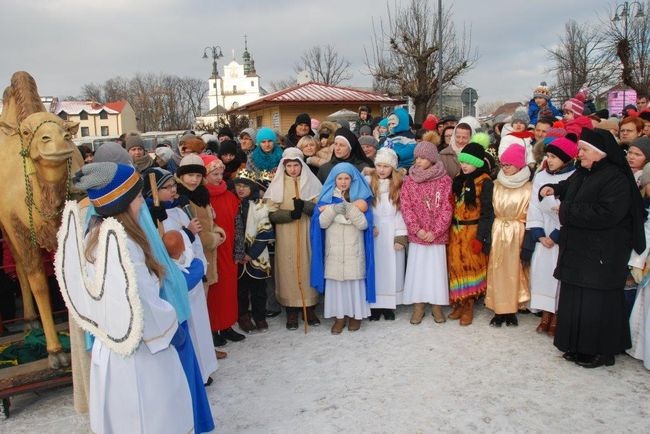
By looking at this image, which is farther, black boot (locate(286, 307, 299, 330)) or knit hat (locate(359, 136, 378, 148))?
knit hat (locate(359, 136, 378, 148))

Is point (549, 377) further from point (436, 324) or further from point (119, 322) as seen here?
point (119, 322)

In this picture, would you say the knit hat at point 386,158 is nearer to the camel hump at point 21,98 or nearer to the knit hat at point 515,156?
the knit hat at point 515,156

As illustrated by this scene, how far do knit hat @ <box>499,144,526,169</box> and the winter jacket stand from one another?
71 cm

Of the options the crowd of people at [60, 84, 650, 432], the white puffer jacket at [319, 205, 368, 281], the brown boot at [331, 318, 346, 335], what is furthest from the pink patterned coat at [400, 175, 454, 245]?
the brown boot at [331, 318, 346, 335]

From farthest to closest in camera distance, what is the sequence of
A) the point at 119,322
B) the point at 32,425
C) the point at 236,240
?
1. the point at 236,240
2. the point at 32,425
3. the point at 119,322

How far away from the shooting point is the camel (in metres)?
3.43

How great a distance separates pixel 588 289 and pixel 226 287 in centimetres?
320

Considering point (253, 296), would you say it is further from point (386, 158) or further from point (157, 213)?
point (157, 213)

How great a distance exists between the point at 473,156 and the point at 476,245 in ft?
2.91

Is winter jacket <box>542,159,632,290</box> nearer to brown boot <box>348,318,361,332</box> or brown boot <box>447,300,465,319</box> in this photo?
brown boot <box>447,300,465,319</box>

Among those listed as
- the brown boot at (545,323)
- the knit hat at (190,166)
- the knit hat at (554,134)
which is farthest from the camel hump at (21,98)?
the knit hat at (554,134)

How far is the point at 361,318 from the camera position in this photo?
505 centimetres

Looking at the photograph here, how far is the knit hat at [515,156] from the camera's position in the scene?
4713 millimetres

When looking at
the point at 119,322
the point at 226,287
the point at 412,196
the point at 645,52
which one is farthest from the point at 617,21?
the point at 119,322
